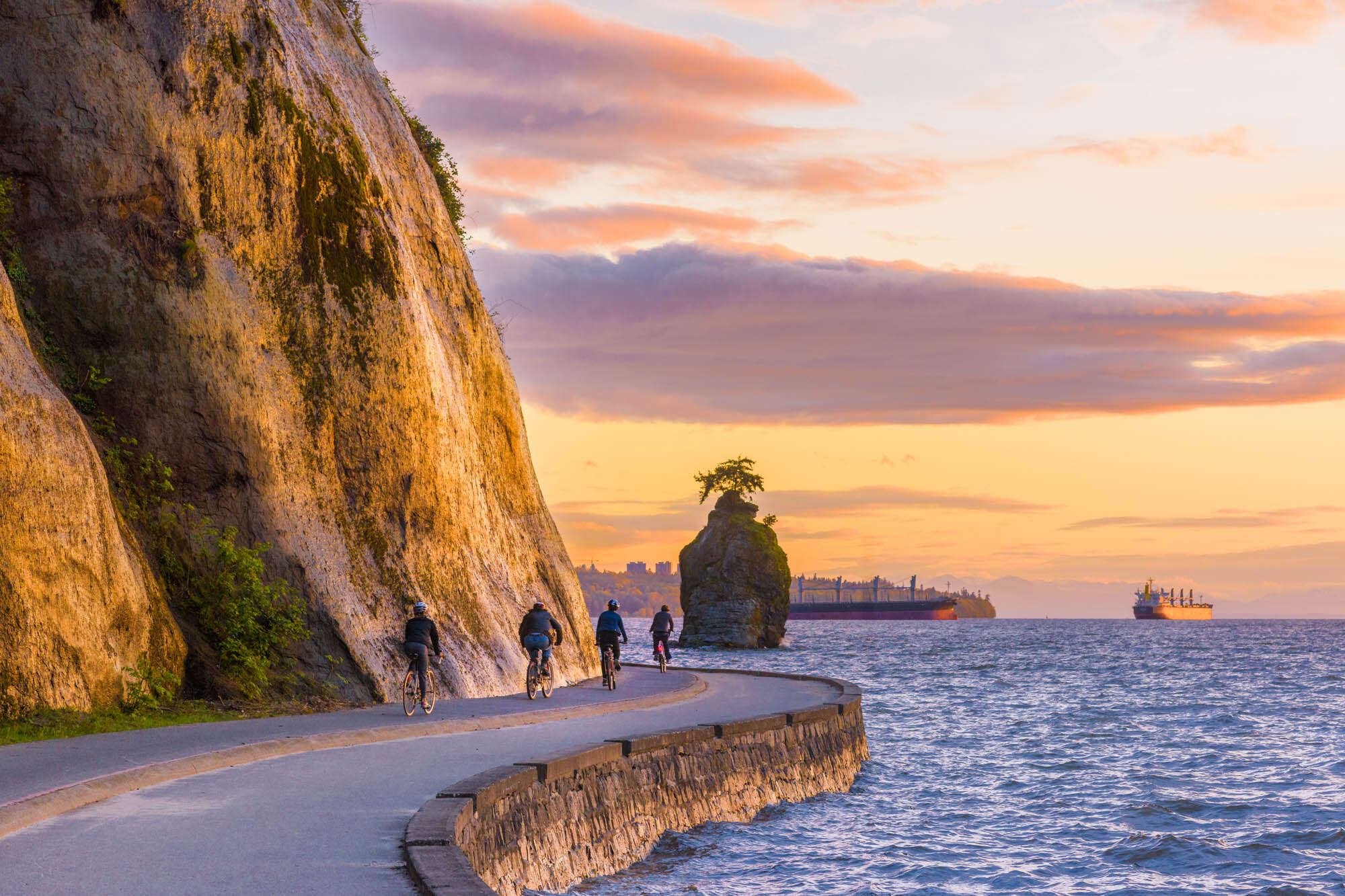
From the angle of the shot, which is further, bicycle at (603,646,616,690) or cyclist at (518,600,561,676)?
bicycle at (603,646,616,690)

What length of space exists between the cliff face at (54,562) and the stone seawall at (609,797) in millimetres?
7948

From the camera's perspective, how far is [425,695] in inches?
885

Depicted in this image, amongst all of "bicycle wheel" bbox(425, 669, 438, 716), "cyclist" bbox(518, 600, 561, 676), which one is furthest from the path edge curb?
"cyclist" bbox(518, 600, 561, 676)

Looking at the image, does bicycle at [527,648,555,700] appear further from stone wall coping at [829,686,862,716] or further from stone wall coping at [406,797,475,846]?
stone wall coping at [406,797,475,846]

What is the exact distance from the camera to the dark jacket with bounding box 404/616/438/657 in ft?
74.5

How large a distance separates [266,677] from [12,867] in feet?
46.0

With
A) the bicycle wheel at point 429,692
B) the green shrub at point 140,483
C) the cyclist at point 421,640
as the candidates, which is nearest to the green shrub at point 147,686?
the green shrub at point 140,483

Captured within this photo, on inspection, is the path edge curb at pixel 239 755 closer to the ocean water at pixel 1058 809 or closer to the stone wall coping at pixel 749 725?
the stone wall coping at pixel 749 725

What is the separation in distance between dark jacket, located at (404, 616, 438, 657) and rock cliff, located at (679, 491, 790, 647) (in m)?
80.2

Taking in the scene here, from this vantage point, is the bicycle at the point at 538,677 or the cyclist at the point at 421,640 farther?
the bicycle at the point at 538,677

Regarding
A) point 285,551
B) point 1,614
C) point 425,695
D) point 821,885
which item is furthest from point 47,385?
point 821,885

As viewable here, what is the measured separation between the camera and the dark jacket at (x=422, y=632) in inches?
894

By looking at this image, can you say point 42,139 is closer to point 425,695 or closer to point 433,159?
point 425,695

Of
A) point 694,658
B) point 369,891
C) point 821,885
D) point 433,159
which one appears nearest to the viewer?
point 369,891
